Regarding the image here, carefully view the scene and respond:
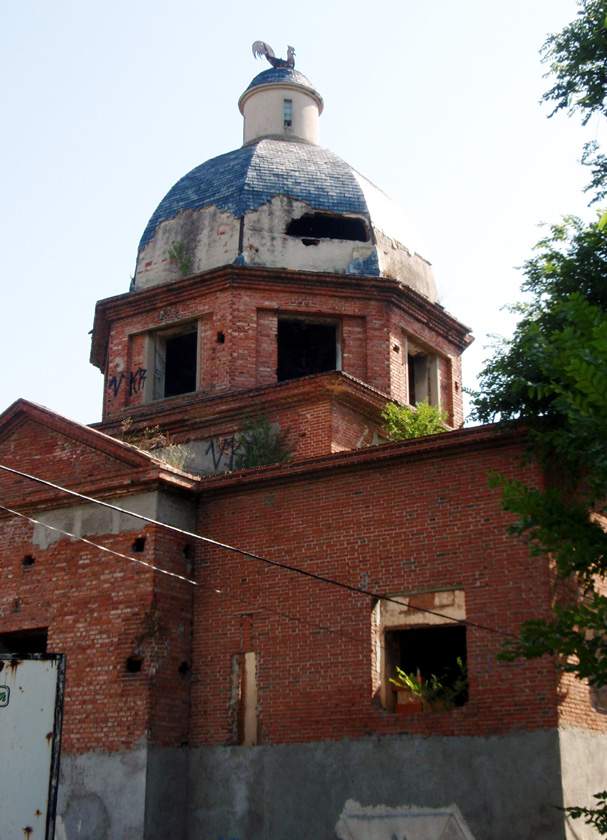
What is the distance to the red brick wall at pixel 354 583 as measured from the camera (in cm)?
1289

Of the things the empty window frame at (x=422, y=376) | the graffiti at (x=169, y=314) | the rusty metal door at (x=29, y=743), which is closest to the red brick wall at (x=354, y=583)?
the graffiti at (x=169, y=314)

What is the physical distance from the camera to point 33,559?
16188 millimetres

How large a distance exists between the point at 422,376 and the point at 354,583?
8097 mm

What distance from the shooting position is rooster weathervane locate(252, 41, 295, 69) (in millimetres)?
25031

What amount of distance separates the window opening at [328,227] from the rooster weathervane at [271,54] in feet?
18.8

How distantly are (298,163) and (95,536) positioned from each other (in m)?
9.71

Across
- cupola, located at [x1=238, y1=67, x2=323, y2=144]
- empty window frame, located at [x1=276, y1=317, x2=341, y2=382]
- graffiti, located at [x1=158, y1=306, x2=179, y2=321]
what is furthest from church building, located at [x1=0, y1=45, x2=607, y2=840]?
cupola, located at [x1=238, y1=67, x2=323, y2=144]

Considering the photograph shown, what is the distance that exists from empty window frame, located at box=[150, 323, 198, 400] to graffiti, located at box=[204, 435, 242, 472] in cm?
226

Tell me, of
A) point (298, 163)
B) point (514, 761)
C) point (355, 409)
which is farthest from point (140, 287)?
point (514, 761)

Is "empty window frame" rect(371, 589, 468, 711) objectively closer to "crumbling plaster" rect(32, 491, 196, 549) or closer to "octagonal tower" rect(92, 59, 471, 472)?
"crumbling plaster" rect(32, 491, 196, 549)

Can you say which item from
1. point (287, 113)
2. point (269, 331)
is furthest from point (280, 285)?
point (287, 113)

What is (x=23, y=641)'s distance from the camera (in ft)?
54.3

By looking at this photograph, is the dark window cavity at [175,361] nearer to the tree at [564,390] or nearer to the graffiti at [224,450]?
the graffiti at [224,450]

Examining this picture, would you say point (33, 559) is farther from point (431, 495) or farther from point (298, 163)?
point (298, 163)
